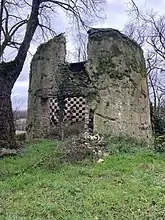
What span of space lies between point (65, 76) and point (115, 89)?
2.44 m

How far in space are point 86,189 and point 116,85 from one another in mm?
5036

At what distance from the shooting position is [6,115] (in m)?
10.2

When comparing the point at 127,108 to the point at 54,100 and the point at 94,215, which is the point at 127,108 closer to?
the point at 54,100

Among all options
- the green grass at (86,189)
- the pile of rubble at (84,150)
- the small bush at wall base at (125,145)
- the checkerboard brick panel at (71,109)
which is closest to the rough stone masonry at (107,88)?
the small bush at wall base at (125,145)

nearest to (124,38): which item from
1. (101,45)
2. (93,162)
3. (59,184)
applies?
(101,45)

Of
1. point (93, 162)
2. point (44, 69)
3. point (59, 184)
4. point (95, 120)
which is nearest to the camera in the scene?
point (59, 184)

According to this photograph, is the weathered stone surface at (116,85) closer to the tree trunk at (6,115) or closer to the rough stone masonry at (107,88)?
the rough stone masonry at (107,88)

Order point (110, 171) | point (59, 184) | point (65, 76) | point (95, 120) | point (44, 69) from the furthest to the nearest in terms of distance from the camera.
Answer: point (44, 69), point (65, 76), point (95, 120), point (110, 171), point (59, 184)

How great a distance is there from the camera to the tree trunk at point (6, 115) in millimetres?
10133

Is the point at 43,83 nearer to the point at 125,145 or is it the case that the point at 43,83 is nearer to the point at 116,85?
the point at 116,85

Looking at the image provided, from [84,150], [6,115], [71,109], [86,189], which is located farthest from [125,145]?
[71,109]

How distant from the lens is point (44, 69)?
13.2 m

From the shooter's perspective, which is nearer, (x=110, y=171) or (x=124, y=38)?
(x=110, y=171)

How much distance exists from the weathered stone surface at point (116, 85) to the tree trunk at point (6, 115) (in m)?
2.12
